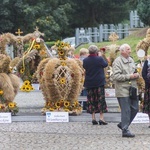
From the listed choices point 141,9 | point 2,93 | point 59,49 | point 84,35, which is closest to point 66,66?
point 59,49

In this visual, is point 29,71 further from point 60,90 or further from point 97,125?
point 97,125

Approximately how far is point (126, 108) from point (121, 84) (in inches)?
18.2

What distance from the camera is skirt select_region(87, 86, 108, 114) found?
41.2 ft

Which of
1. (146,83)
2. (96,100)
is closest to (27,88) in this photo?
(96,100)

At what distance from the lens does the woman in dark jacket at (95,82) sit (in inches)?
493

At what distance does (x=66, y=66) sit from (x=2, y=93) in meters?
1.60

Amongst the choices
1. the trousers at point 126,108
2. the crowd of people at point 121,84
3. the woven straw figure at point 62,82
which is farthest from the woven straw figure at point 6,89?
Result: the trousers at point 126,108

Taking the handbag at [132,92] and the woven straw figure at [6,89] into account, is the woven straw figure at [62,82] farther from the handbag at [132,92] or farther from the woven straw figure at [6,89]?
the handbag at [132,92]

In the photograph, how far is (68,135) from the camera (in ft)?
37.4

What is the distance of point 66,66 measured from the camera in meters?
13.5

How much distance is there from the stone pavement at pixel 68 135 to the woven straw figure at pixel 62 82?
390 mm

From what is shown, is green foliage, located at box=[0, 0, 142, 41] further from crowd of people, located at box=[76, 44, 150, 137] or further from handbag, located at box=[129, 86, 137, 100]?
handbag, located at box=[129, 86, 137, 100]

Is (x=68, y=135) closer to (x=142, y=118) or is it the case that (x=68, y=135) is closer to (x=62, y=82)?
(x=142, y=118)

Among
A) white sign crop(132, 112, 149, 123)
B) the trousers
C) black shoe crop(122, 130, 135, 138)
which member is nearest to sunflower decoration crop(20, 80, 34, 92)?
white sign crop(132, 112, 149, 123)
